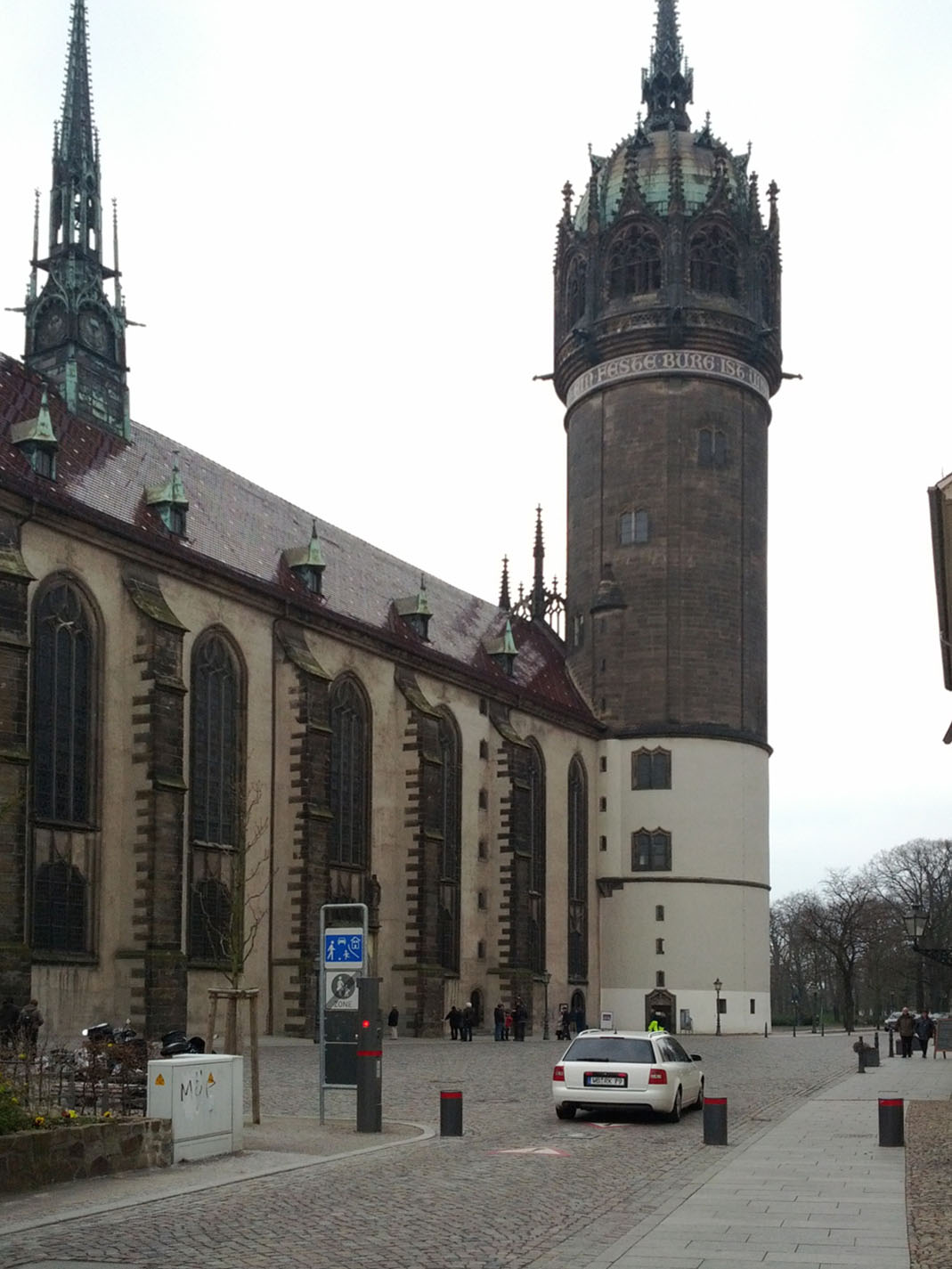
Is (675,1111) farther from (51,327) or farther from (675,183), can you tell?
(675,183)

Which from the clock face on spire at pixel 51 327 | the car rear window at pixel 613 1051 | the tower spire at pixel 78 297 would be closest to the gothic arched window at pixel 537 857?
the tower spire at pixel 78 297

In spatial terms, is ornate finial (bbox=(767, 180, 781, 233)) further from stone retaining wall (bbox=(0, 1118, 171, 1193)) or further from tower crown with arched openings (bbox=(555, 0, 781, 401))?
stone retaining wall (bbox=(0, 1118, 171, 1193))

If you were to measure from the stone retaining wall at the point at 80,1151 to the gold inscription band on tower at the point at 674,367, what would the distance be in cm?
5364

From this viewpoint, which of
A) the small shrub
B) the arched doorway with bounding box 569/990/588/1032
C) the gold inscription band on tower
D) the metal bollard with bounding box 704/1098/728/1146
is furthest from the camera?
the gold inscription band on tower

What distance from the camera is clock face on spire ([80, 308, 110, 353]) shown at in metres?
50.5

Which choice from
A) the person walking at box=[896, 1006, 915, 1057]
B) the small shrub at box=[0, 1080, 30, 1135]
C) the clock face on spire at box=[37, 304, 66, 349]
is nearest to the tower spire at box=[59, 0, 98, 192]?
the clock face on spire at box=[37, 304, 66, 349]

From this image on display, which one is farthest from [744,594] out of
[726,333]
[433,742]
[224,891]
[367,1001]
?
[367,1001]

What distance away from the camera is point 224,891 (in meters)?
44.5

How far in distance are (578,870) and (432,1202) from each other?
171 ft

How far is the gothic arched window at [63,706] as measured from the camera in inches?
1553

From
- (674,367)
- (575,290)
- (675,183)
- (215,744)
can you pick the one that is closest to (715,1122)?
(215,744)

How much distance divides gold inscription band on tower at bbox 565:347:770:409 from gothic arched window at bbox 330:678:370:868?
2206 centimetres

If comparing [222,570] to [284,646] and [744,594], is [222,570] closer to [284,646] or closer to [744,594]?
[284,646]

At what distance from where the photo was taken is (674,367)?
67.6m
